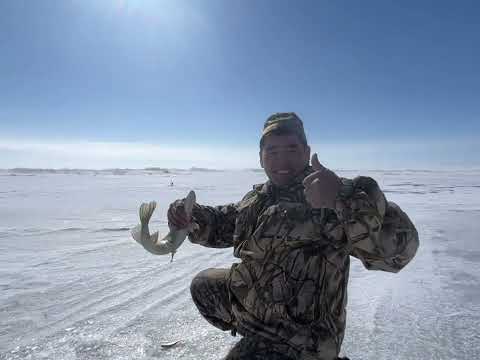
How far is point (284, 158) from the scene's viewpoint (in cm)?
203

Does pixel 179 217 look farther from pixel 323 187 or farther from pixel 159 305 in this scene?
pixel 159 305

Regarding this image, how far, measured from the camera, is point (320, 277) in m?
1.75

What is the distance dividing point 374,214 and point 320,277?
19.4 inches

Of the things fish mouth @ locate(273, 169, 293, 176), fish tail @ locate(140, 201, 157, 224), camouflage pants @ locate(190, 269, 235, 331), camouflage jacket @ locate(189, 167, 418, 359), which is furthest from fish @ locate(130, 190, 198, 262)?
fish mouth @ locate(273, 169, 293, 176)

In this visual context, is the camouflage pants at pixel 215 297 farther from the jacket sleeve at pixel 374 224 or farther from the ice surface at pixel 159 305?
the jacket sleeve at pixel 374 224

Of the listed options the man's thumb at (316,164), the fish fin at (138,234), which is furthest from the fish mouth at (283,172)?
the fish fin at (138,234)

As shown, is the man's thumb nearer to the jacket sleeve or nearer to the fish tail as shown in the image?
the jacket sleeve

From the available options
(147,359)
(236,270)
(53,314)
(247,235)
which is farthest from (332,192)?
(53,314)

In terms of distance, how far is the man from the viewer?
4.96 ft

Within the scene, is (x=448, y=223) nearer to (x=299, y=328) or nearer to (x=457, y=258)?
(x=457, y=258)

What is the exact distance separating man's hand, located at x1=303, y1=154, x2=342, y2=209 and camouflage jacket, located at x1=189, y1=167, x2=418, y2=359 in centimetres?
5

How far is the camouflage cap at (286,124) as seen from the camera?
2027 millimetres

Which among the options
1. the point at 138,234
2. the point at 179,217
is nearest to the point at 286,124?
the point at 179,217

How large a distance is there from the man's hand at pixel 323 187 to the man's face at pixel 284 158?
1.61ft
